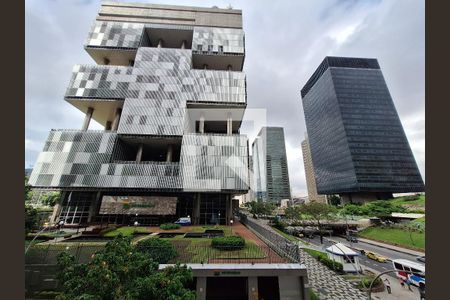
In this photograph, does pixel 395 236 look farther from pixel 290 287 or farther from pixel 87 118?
pixel 87 118

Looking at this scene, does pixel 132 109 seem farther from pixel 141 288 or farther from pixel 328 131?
pixel 328 131

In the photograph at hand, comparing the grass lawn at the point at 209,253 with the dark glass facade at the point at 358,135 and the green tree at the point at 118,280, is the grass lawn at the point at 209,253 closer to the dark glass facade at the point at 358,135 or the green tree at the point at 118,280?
the green tree at the point at 118,280

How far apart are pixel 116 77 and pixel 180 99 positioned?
1528 centimetres

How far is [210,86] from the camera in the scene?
145 feet

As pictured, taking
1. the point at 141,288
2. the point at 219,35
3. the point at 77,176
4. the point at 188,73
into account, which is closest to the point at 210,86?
the point at 188,73

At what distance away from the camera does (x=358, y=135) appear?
335 feet

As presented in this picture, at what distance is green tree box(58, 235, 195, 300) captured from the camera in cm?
739

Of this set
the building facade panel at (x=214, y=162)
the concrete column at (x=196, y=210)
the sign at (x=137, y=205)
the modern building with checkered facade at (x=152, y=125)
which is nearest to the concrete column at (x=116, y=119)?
the modern building with checkered facade at (x=152, y=125)

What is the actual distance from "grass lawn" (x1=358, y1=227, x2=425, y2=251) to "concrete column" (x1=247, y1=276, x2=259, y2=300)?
148 ft

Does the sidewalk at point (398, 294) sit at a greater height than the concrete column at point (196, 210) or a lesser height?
lesser

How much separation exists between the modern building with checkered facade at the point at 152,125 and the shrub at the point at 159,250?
21831 millimetres

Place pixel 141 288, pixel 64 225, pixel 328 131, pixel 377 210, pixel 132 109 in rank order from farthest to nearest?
1. pixel 328 131
2. pixel 377 210
3. pixel 132 109
4. pixel 64 225
5. pixel 141 288

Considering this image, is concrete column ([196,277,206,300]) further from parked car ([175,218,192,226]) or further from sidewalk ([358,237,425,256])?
sidewalk ([358,237,425,256])

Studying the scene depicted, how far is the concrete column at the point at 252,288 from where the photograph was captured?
44.4ft
